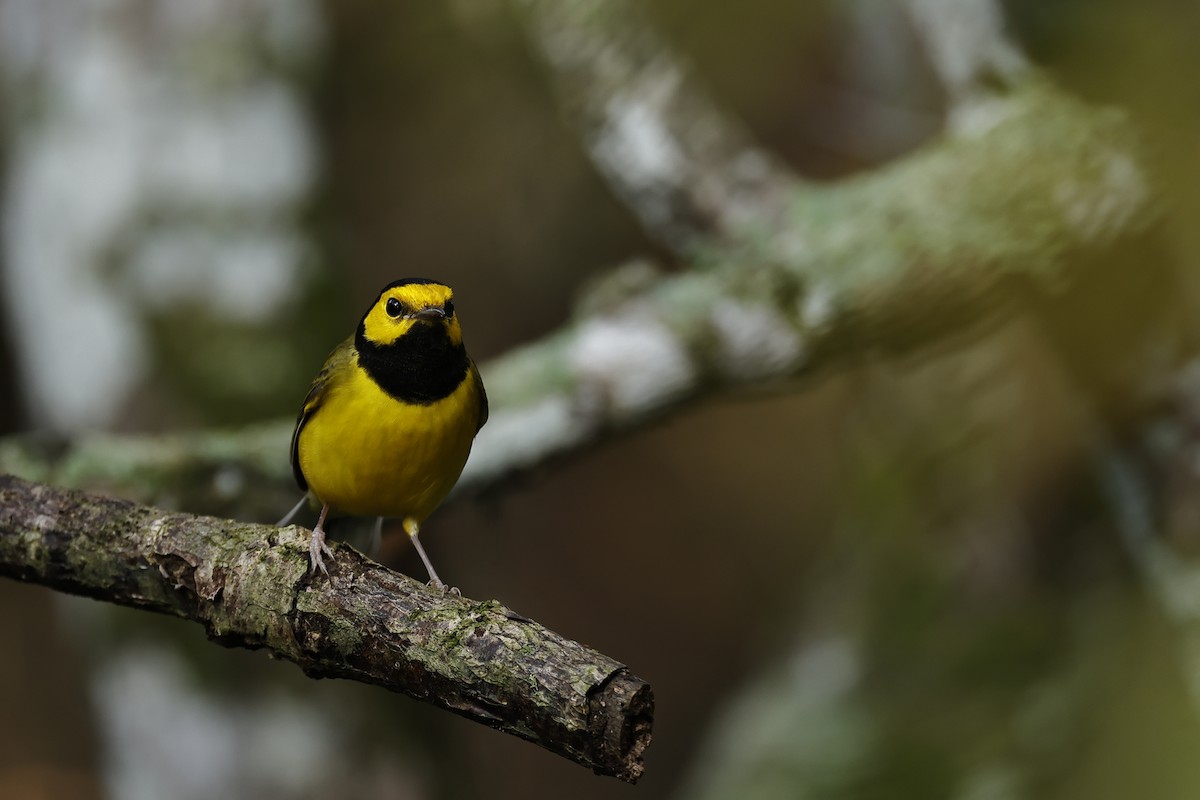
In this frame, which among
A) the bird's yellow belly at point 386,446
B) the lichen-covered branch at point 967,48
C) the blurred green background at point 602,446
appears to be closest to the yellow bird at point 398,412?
the bird's yellow belly at point 386,446

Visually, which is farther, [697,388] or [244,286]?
[244,286]

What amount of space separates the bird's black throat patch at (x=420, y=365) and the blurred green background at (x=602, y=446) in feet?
3.51

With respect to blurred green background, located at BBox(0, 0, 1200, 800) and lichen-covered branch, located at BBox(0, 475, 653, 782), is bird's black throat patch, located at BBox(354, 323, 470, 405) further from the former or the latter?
blurred green background, located at BBox(0, 0, 1200, 800)

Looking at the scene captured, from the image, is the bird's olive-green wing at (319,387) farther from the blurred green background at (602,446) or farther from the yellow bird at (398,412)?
the blurred green background at (602,446)

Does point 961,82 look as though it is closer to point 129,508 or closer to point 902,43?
point 902,43

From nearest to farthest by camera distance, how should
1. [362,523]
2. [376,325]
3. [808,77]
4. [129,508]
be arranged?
1. [129,508]
2. [376,325]
3. [362,523]
4. [808,77]

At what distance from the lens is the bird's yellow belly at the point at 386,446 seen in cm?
324

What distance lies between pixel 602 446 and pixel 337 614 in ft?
8.43

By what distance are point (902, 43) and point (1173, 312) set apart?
4.32 meters

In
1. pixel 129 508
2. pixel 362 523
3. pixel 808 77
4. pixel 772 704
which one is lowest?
pixel 129 508

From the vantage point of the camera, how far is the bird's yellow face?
330 cm

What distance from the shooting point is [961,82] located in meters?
4.79

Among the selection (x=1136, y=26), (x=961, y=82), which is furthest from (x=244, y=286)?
(x=1136, y=26)

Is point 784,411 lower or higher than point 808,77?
lower
